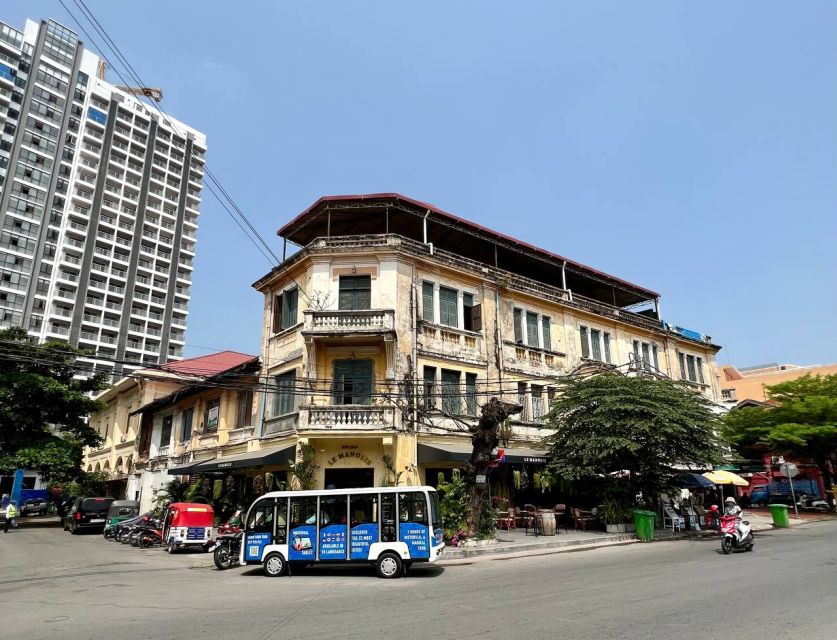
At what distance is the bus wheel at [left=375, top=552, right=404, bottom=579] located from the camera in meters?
12.9

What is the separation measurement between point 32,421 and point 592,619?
Answer: 110 feet

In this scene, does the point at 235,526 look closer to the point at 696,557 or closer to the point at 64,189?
the point at 696,557

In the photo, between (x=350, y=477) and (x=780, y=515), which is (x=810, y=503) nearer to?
(x=780, y=515)

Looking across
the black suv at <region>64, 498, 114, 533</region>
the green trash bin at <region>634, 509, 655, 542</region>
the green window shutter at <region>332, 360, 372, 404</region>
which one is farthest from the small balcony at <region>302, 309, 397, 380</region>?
the black suv at <region>64, 498, 114, 533</region>

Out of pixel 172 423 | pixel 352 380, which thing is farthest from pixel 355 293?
pixel 172 423

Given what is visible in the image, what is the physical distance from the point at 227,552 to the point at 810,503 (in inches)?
1371

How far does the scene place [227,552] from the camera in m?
15.8

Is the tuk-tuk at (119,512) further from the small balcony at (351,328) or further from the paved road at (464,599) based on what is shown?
the small balcony at (351,328)

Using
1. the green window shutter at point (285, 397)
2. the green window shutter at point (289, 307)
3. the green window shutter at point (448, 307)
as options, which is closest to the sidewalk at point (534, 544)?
the green window shutter at point (448, 307)

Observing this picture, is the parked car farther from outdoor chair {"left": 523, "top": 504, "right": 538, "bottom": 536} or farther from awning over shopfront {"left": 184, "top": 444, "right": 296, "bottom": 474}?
outdoor chair {"left": 523, "top": 504, "right": 538, "bottom": 536}

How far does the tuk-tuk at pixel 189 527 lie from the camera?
64.0 feet

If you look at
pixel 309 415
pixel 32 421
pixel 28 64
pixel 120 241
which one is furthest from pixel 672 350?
pixel 28 64

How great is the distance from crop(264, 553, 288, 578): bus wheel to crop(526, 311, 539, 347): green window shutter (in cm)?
1562

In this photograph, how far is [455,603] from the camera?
9.25 meters
